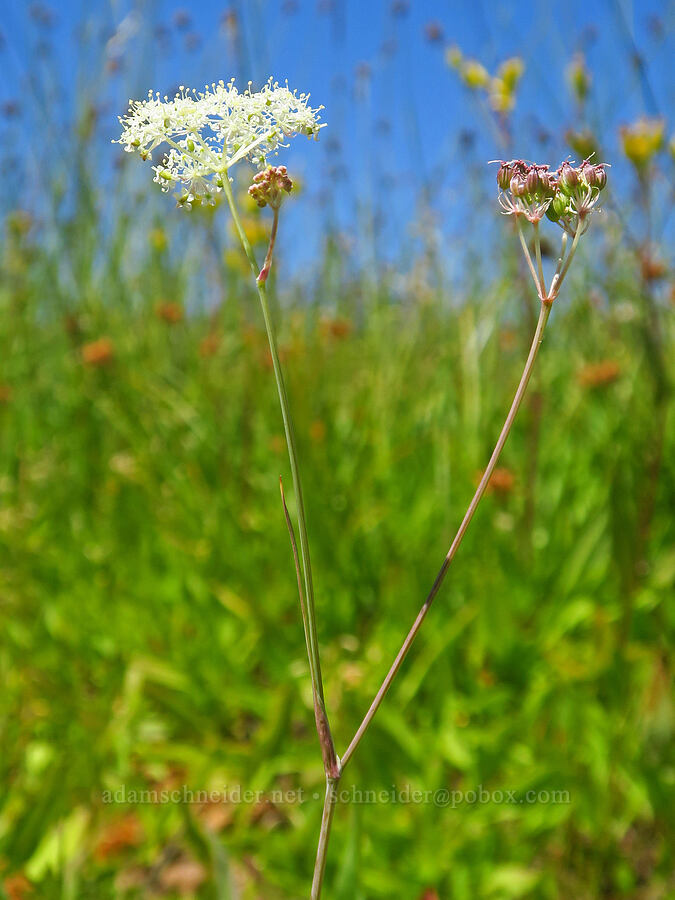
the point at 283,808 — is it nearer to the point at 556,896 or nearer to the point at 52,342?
the point at 556,896

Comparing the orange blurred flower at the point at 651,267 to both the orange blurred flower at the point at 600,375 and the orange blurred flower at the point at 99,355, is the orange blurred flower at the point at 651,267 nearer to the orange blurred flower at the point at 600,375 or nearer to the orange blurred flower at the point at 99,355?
the orange blurred flower at the point at 600,375

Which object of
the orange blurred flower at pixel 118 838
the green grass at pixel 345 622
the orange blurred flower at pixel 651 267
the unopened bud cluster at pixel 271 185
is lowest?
the orange blurred flower at pixel 118 838

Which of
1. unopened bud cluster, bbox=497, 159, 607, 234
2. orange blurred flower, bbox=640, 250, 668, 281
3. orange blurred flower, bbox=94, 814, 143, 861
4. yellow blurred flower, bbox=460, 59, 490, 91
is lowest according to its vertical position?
orange blurred flower, bbox=94, 814, 143, 861

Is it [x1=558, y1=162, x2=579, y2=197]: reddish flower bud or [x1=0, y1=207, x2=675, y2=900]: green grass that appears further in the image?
[x1=0, y1=207, x2=675, y2=900]: green grass

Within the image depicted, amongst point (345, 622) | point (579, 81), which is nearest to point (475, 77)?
point (579, 81)

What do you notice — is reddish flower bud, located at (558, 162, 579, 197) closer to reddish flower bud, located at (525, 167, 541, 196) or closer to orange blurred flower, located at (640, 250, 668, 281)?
reddish flower bud, located at (525, 167, 541, 196)

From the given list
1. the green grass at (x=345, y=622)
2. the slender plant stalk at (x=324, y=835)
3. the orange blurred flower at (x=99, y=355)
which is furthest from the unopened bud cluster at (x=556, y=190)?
the orange blurred flower at (x=99, y=355)

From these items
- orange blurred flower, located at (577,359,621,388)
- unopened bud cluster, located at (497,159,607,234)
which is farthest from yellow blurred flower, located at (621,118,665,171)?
unopened bud cluster, located at (497,159,607,234)
